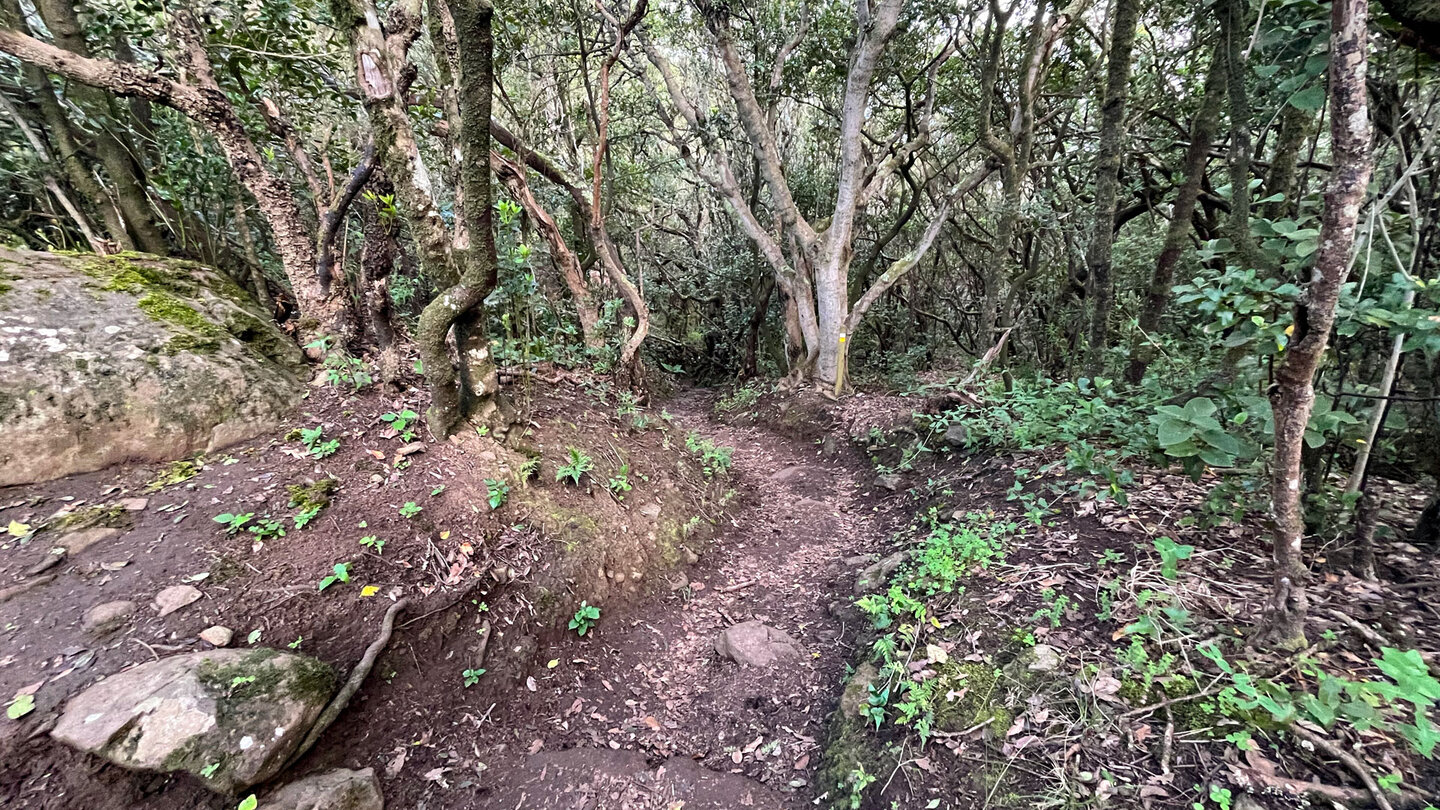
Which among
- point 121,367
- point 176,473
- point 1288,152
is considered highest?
point 1288,152

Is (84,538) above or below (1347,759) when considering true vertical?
above

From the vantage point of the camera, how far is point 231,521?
3076 mm

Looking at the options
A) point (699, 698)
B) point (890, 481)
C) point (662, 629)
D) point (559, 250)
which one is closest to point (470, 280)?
point (662, 629)

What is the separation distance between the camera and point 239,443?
3715 mm

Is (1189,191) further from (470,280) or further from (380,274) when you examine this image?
(380,274)

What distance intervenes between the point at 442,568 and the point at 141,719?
136 centimetres

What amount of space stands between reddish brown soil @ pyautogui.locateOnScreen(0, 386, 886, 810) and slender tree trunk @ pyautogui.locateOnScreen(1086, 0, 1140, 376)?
354 centimetres

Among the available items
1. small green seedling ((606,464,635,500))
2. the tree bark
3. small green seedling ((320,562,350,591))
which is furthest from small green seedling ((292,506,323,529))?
the tree bark

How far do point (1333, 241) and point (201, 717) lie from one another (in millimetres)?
4702

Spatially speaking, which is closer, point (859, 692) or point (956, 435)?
point (859, 692)

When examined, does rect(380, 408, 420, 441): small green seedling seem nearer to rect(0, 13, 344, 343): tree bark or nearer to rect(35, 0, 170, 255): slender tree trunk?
rect(0, 13, 344, 343): tree bark

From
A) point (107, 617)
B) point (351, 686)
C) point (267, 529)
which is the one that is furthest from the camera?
point (267, 529)

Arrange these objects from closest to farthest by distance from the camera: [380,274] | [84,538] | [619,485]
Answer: [84,538], [380,274], [619,485]

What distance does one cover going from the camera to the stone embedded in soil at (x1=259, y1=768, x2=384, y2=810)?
2.18 meters
